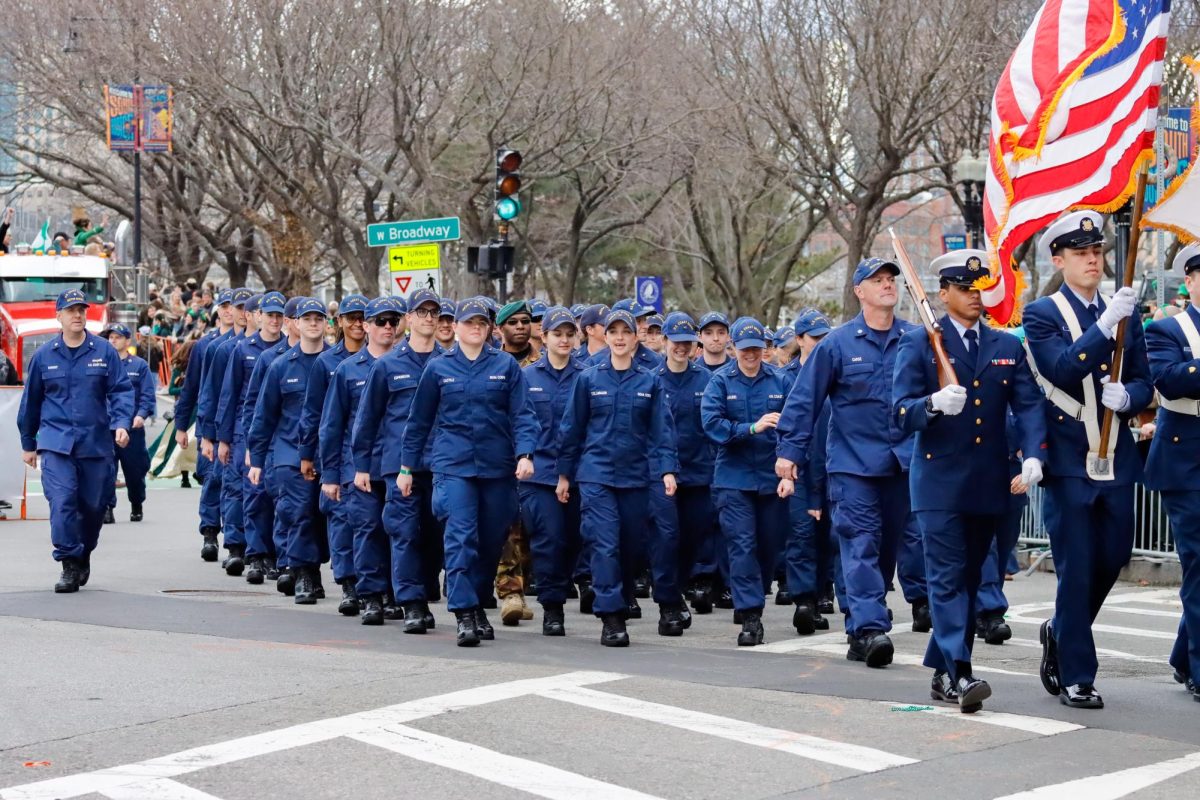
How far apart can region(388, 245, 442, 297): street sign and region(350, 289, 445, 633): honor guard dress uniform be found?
783 centimetres

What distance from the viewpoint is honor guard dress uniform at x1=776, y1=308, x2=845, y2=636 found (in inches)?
468

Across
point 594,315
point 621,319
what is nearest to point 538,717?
point 621,319

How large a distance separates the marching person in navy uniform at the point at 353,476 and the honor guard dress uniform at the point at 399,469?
109mm

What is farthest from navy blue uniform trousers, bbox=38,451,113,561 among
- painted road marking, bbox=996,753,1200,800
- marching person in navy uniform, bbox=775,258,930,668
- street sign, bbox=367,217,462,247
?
painted road marking, bbox=996,753,1200,800

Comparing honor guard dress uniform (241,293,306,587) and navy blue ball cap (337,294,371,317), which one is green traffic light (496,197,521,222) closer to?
honor guard dress uniform (241,293,306,587)

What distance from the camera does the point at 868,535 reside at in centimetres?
1020

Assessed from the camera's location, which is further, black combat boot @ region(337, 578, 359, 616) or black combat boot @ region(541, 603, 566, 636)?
black combat boot @ region(337, 578, 359, 616)

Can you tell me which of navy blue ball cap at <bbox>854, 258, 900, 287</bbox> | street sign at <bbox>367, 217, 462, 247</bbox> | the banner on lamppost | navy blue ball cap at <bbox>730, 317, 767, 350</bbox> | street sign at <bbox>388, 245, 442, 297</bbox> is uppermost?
the banner on lamppost

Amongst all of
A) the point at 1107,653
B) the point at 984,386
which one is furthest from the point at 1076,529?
the point at 1107,653

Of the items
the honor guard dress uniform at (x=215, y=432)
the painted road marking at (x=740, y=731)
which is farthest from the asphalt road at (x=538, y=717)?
the honor guard dress uniform at (x=215, y=432)

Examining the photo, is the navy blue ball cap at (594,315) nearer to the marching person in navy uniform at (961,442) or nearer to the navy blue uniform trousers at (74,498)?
the navy blue uniform trousers at (74,498)

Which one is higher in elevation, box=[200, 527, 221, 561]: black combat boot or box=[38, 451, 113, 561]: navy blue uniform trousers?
box=[38, 451, 113, 561]: navy blue uniform trousers

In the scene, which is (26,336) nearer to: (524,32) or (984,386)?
(524,32)

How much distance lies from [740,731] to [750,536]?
3494mm
